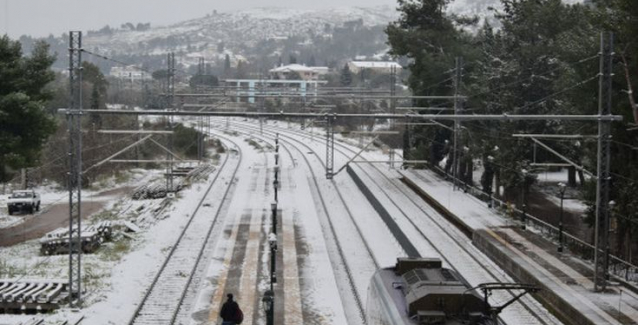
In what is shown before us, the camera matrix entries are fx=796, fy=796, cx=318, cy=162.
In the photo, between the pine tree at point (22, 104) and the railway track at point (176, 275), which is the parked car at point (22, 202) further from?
the railway track at point (176, 275)

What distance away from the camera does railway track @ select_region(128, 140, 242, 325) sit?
2070 centimetres

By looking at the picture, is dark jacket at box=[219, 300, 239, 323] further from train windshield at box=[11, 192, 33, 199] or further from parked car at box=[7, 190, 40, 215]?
train windshield at box=[11, 192, 33, 199]

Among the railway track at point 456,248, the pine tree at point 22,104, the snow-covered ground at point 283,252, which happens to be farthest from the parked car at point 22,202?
the railway track at point 456,248

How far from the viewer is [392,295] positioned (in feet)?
48.3

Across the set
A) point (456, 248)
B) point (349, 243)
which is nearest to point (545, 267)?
point (456, 248)

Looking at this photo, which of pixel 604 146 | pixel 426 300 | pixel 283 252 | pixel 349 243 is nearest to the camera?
pixel 426 300

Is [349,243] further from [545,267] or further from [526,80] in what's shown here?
[526,80]

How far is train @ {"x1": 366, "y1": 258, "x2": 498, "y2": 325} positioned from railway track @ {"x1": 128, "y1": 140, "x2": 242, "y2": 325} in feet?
22.4

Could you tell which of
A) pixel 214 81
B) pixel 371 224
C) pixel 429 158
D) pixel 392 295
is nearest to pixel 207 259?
pixel 371 224

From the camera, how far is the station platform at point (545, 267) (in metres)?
20.3

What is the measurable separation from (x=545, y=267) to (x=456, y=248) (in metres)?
5.44

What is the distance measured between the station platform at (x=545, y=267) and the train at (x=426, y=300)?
20.1 ft

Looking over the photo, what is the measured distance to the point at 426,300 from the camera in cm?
1314

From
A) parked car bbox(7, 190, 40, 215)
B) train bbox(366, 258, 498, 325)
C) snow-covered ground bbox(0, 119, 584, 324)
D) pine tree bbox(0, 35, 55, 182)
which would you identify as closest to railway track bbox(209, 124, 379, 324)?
snow-covered ground bbox(0, 119, 584, 324)
